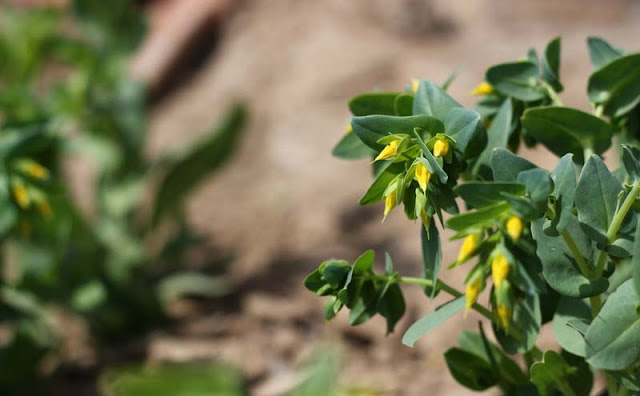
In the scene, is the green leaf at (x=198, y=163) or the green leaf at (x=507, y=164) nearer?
the green leaf at (x=507, y=164)

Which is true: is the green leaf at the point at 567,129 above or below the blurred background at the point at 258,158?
below

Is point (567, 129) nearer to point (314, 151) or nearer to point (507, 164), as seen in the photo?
point (507, 164)

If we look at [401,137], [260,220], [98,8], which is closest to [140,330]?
[260,220]

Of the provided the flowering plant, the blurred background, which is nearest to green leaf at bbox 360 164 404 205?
the flowering plant

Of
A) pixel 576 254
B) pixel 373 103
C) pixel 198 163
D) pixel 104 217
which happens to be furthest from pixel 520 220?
pixel 104 217

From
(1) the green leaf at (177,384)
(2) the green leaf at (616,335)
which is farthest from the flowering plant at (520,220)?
(1) the green leaf at (177,384)

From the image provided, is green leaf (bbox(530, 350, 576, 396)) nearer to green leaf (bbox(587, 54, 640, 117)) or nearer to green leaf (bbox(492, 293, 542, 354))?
green leaf (bbox(492, 293, 542, 354))

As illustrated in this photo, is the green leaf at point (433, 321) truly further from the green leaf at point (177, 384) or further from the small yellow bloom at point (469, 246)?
the green leaf at point (177, 384)
